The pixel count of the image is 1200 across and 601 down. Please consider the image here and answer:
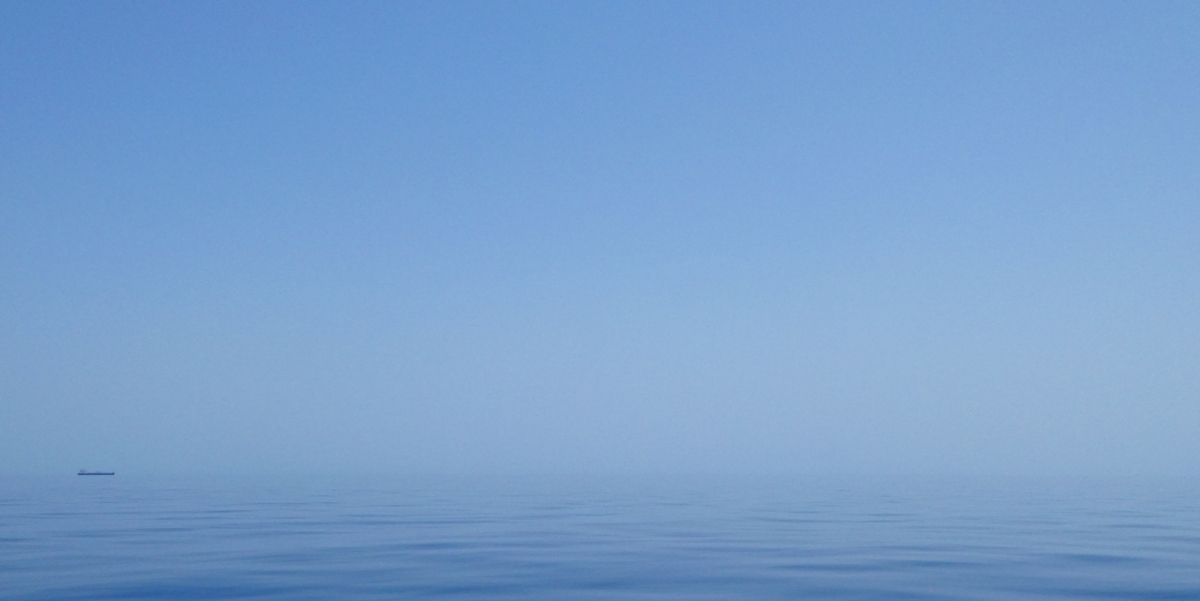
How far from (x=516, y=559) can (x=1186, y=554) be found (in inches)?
497

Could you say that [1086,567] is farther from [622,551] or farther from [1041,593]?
[622,551]

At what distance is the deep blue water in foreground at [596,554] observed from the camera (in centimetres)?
1386

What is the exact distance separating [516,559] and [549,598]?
4.94 m

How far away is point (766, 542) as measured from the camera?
2150cm

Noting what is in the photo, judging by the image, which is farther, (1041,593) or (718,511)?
(718,511)

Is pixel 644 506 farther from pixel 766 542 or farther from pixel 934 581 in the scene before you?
pixel 934 581

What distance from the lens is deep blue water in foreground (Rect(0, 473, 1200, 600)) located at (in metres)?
13.9

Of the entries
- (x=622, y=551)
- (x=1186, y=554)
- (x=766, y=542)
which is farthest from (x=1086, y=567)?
(x=622, y=551)

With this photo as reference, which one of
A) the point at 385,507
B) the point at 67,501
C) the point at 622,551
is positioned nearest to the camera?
the point at 622,551

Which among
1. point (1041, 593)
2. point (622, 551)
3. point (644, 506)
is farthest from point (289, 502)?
point (1041, 593)

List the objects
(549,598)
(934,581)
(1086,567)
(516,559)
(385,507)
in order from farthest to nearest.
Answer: (385,507) < (516,559) < (1086,567) < (934,581) < (549,598)

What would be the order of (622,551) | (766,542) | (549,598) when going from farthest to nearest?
(766,542) < (622,551) < (549,598)

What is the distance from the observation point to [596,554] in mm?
18875

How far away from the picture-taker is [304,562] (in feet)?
55.6
